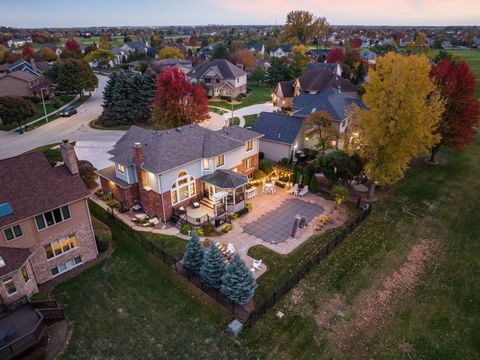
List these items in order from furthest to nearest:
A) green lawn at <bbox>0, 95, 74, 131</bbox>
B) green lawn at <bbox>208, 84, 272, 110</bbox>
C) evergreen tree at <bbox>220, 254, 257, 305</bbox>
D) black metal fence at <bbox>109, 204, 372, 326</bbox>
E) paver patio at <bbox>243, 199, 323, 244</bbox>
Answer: green lawn at <bbox>208, 84, 272, 110</bbox> → green lawn at <bbox>0, 95, 74, 131</bbox> → paver patio at <bbox>243, 199, 323, 244</bbox> → black metal fence at <bbox>109, 204, 372, 326</bbox> → evergreen tree at <bbox>220, 254, 257, 305</bbox>

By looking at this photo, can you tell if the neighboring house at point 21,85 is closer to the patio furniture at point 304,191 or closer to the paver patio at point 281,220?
the patio furniture at point 304,191

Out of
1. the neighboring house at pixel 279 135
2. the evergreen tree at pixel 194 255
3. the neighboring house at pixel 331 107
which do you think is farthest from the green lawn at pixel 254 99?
the evergreen tree at pixel 194 255

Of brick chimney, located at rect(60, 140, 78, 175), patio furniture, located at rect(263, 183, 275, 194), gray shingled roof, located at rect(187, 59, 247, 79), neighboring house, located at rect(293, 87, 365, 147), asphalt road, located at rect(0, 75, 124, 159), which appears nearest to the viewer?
brick chimney, located at rect(60, 140, 78, 175)

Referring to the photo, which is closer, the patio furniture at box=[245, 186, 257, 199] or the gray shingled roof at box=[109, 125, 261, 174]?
the gray shingled roof at box=[109, 125, 261, 174]

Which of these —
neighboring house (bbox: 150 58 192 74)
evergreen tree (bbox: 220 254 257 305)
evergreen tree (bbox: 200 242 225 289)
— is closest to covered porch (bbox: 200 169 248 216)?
evergreen tree (bbox: 200 242 225 289)

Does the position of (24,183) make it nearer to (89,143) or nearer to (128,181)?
(128,181)

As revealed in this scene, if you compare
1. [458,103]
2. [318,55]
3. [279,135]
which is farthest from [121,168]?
[318,55]

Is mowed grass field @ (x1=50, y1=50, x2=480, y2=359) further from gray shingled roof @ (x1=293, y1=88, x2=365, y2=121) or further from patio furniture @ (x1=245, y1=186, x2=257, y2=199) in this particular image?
gray shingled roof @ (x1=293, y1=88, x2=365, y2=121)
